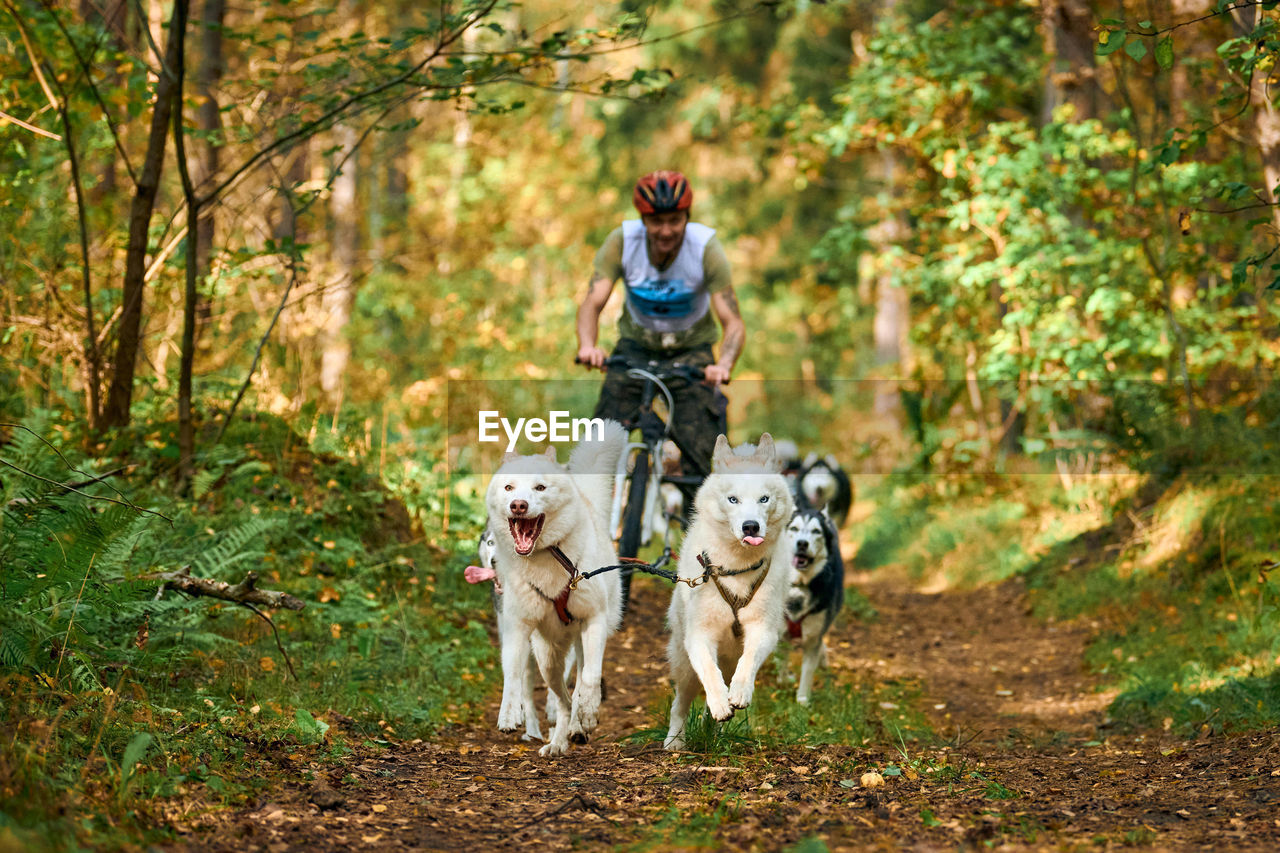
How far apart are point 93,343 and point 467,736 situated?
3507 mm

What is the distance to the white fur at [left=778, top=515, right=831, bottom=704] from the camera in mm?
6586

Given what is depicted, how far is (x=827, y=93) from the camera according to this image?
20625mm

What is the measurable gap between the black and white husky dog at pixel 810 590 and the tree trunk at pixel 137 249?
14.0ft

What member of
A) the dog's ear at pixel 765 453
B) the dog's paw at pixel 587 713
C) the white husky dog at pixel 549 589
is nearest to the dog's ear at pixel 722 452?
the dog's ear at pixel 765 453

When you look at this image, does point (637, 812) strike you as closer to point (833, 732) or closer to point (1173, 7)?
point (833, 732)

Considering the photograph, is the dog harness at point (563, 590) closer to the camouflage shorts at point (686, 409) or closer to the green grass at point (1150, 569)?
the camouflage shorts at point (686, 409)

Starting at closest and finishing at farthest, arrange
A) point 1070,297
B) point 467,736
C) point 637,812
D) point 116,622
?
point 637,812
point 116,622
point 467,736
point 1070,297

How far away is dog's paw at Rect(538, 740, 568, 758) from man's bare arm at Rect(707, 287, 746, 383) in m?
2.20

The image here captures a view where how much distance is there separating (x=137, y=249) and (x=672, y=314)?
10.8 ft

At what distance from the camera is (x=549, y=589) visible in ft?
16.1

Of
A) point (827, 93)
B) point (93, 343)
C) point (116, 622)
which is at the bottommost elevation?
point (116, 622)

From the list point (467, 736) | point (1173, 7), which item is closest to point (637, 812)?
point (467, 736)

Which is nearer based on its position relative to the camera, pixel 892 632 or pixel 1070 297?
A: pixel 892 632

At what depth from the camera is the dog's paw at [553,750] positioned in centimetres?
482
